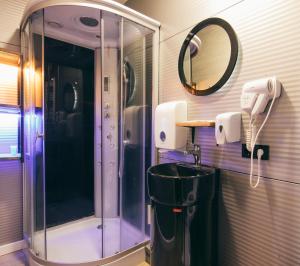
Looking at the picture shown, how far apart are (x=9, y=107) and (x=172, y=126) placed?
168 centimetres

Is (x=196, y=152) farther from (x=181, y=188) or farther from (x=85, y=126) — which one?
(x=85, y=126)

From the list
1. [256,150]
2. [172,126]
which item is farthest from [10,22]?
[256,150]

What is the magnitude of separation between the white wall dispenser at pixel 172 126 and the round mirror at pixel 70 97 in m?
1.37

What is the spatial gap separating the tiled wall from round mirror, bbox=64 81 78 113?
1.65 m

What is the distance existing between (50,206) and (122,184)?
43.7 inches

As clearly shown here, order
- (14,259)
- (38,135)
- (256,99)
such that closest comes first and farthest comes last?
(256,99) → (38,135) → (14,259)

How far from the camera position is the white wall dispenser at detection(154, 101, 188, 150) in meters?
1.81

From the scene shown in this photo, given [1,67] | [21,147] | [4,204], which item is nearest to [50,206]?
[4,204]

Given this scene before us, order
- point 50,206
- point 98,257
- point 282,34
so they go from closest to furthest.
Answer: point 282,34, point 98,257, point 50,206

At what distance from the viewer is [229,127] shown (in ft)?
4.56

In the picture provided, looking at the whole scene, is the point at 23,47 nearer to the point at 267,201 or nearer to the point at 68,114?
the point at 68,114

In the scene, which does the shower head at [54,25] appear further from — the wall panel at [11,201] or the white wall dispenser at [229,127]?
the white wall dispenser at [229,127]

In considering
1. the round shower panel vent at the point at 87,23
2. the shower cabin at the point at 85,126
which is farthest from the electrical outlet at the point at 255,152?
the round shower panel vent at the point at 87,23

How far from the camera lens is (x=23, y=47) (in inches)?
86.8
